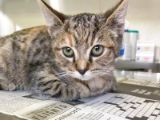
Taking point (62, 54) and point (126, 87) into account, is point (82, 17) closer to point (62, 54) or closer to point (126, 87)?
point (62, 54)

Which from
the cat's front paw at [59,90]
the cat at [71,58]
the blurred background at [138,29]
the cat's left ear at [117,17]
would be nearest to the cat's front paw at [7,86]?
the cat at [71,58]

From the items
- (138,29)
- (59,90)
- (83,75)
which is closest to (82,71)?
(83,75)

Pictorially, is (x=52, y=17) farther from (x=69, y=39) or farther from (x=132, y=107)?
(x=132, y=107)

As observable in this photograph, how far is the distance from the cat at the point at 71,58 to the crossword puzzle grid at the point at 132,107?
0.28 ft

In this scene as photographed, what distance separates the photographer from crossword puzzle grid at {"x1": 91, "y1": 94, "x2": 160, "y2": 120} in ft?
2.28

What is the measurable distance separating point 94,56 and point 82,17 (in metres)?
0.15

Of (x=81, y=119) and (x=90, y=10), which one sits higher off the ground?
(x=90, y=10)

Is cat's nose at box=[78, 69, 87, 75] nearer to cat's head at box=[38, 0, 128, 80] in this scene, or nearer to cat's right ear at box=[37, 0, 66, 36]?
cat's head at box=[38, 0, 128, 80]

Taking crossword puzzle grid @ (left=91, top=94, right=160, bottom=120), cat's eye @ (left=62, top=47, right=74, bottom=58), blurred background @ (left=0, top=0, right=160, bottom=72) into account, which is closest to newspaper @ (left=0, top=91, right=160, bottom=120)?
crossword puzzle grid @ (left=91, top=94, right=160, bottom=120)

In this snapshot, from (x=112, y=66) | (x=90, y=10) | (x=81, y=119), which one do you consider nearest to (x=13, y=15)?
(x=90, y=10)

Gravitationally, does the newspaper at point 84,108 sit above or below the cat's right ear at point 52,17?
below

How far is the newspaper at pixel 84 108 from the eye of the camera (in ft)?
2.18

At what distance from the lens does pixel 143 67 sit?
1806 mm

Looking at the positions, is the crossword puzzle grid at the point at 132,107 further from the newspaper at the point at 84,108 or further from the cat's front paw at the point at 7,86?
the cat's front paw at the point at 7,86
